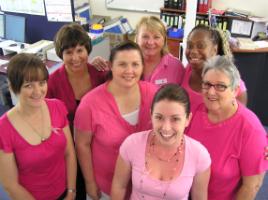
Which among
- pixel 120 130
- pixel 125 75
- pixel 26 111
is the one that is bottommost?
pixel 120 130

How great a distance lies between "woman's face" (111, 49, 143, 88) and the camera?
1626 mm

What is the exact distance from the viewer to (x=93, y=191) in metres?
1.87

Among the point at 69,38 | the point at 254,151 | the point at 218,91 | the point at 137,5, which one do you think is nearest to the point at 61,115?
the point at 69,38

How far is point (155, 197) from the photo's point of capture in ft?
4.92

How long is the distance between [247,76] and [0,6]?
3.51 metres

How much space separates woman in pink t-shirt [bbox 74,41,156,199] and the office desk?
90.7 inches

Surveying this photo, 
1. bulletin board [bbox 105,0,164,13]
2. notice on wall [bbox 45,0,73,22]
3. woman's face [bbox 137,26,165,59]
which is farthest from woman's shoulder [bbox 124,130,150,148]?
bulletin board [bbox 105,0,164,13]

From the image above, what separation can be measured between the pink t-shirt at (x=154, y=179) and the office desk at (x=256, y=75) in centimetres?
246

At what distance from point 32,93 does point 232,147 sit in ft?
3.42

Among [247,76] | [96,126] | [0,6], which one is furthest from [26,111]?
[0,6]

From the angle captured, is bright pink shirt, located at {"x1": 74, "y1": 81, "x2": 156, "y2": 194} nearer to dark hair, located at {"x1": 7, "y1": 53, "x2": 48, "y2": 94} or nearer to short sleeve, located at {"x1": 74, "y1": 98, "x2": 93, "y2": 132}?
short sleeve, located at {"x1": 74, "y1": 98, "x2": 93, "y2": 132}

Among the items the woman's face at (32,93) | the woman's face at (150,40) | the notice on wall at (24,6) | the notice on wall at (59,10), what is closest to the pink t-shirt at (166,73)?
the woman's face at (150,40)

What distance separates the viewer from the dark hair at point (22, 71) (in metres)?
1.49

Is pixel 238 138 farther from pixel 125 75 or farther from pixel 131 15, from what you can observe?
pixel 131 15
